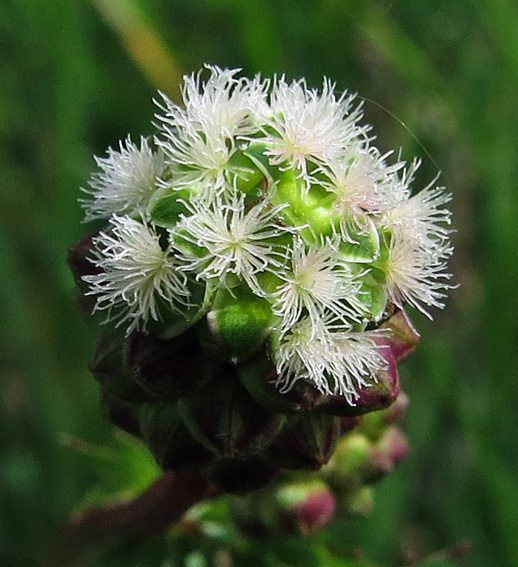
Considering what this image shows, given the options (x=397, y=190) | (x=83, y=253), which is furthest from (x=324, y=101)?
(x=83, y=253)

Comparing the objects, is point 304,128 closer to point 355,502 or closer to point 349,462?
point 349,462

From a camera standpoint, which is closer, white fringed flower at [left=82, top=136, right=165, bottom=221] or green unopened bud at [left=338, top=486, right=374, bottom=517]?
white fringed flower at [left=82, top=136, right=165, bottom=221]

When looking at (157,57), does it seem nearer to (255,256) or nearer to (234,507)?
(234,507)

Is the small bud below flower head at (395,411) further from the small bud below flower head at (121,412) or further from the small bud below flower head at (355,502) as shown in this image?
the small bud below flower head at (121,412)

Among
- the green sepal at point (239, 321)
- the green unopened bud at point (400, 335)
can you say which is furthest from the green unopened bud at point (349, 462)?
the green sepal at point (239, 321)

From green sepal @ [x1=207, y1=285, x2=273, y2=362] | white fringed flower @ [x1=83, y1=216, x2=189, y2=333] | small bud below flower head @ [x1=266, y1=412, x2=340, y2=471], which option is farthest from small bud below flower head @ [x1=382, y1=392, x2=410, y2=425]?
white fringed flower @ [x1=83, y1=216, x2=189, y2=333]

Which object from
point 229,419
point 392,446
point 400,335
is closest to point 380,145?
point 392,446

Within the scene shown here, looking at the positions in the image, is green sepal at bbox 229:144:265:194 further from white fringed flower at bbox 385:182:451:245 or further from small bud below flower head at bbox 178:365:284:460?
small bud below flower head at bbox 178:365:284:460
